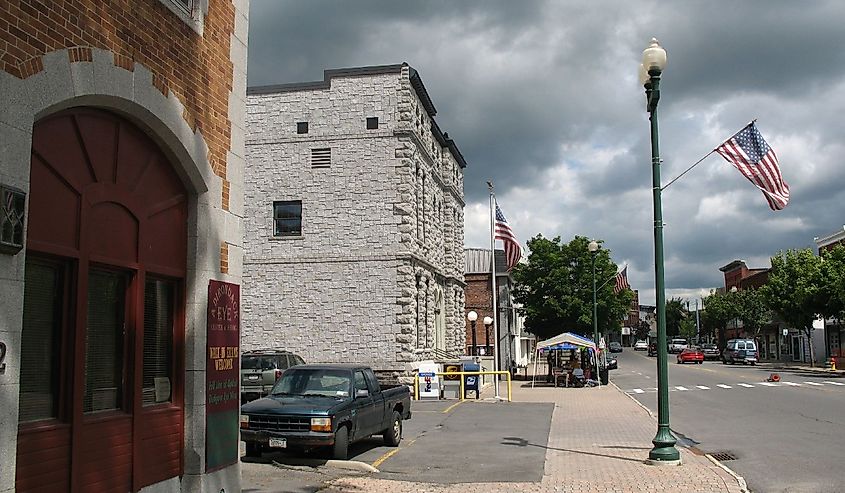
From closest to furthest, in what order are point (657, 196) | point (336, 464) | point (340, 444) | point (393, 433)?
point (336, 464) < point (340, 444) < point (657, 196) < point (393, 433)

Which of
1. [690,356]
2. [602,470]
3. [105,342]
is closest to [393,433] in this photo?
[602,470]

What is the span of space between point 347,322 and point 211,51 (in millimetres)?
20694

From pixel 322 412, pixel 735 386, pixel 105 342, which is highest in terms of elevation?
pixel 105 342

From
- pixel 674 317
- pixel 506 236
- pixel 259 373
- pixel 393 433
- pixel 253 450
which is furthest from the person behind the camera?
pixel 674 317

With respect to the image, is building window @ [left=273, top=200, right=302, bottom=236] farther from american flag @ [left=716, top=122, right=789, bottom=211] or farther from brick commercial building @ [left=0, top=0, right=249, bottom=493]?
brick commercial building @ [left=0, top=0, right=249, bottom=493]

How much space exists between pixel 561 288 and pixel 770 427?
30.1 meters

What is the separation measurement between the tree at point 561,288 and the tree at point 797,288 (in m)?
11.1

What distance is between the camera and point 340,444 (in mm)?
12555

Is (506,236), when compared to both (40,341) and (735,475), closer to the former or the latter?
(735,475)

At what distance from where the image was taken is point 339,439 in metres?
12.5

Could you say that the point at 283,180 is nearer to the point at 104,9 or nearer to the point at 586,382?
the point at 586,382

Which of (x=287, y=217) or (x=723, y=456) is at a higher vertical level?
(x=287, y=217)

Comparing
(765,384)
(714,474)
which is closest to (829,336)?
(765,384)

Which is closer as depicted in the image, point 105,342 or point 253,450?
point 105,342
